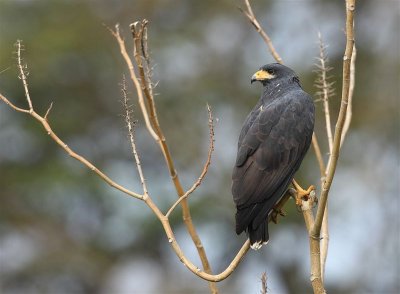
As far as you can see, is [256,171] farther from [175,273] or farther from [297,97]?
[175,273]

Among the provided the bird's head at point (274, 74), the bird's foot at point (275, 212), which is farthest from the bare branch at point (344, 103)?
the bird's head at point (274, 74)

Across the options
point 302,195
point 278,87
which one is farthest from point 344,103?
point 278,87

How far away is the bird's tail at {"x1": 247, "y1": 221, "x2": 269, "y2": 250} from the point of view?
20.4ft

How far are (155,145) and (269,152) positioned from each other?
1394 centimetres

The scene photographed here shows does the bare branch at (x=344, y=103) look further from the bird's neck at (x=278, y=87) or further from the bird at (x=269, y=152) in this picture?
the bird's neck at (x=278, y=87)

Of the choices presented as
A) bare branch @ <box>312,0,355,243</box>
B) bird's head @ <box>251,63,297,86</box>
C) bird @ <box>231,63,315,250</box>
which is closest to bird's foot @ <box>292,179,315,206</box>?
bird @ <box>231,63,315,250</box>

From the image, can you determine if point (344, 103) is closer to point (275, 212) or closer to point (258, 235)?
point (258, 235)

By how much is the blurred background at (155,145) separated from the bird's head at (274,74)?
454 inches

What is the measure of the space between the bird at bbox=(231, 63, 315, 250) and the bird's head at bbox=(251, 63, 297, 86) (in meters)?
0.09

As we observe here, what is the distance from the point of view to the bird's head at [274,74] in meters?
7.64

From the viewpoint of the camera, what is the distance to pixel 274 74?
775cm

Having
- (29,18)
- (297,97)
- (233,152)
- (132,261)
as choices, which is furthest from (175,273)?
(297,97)

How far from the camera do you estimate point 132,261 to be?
22156mm

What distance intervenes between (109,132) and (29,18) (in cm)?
335
